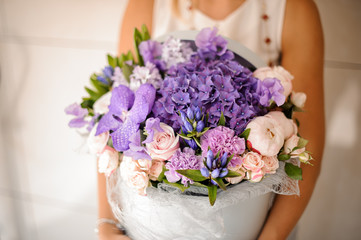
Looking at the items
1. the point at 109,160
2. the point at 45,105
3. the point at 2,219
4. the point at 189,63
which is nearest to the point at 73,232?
the point at 2,219

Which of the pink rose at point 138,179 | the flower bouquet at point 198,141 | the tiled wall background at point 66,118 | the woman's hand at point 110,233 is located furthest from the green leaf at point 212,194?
the tiled wall background at point 66,118

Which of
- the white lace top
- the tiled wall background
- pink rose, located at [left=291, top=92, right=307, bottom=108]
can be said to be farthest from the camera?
the tiled wall background

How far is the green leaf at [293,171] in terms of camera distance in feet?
1.57

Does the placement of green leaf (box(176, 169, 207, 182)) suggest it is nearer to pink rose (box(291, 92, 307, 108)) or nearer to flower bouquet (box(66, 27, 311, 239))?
flower bouquet (box(66, 27, 311, 239))

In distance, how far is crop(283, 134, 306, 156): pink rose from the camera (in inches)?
18.0

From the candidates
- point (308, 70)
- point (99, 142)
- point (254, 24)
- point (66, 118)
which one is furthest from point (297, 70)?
point (66, 118)

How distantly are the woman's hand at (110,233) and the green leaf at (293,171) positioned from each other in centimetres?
40

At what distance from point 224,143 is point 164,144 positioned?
0.31ft

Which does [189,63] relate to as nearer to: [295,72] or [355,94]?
[295,72]

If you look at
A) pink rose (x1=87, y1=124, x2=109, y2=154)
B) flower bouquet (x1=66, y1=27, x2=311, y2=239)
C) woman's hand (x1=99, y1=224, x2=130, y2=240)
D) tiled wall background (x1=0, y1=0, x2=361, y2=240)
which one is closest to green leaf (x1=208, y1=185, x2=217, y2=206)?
flower bouquet (x1=66, y1=27, x2=311, y2=239)

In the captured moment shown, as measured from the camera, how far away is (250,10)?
33.6 inches

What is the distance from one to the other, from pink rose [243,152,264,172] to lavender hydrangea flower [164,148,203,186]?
2.8 inches

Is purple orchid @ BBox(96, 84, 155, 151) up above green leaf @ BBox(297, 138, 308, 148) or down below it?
above

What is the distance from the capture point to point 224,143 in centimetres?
42
